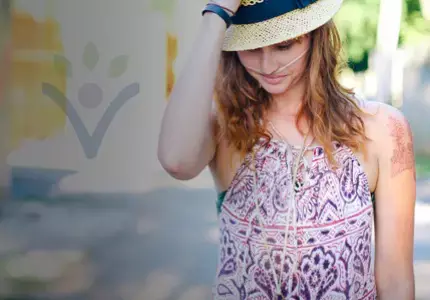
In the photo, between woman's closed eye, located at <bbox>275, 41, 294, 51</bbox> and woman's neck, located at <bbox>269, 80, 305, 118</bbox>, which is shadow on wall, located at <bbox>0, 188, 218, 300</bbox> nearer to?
woman's neck, located at <bbox>269, 80, 305, 118</bbox>

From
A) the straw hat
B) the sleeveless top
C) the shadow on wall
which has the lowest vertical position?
the shadow on wall

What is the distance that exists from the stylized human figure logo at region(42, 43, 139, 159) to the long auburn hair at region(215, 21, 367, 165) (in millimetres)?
1449

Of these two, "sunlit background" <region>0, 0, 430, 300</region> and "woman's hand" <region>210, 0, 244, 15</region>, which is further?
"sunlit background" <region>0, 0, 430, 300</region>

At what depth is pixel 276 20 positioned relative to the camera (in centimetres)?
129

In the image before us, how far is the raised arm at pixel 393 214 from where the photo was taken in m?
1.35

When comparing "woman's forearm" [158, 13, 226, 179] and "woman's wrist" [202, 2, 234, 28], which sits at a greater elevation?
"woman's wrist" [202, 2, 234, 28]

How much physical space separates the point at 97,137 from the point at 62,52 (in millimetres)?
374

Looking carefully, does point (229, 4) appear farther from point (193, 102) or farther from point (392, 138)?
point (392, 138)

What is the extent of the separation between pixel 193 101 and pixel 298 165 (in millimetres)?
263

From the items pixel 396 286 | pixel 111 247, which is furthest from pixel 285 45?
pixel 111 247

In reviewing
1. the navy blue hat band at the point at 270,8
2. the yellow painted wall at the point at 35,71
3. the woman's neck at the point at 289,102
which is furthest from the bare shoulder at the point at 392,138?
the yellow painted wall at the point at 35,71

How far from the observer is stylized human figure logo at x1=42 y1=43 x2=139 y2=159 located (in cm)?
280

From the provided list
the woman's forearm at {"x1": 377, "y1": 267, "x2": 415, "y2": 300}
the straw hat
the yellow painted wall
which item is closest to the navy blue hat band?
the straw hat

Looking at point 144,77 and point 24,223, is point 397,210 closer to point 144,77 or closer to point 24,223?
point 144,77
